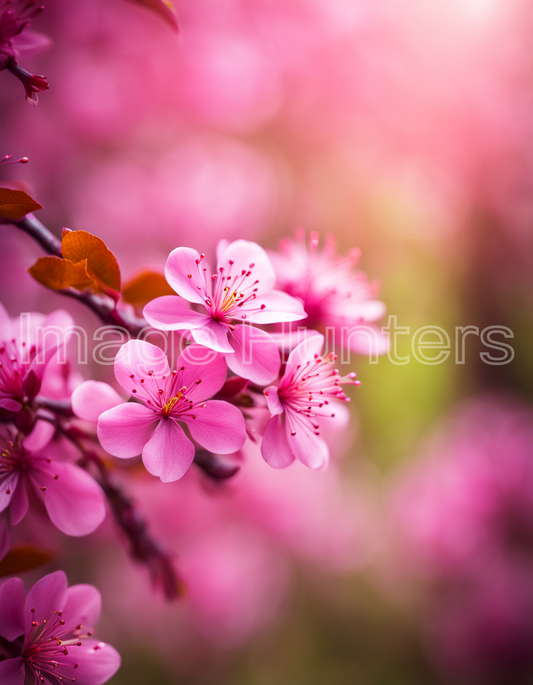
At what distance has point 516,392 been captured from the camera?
2.02m

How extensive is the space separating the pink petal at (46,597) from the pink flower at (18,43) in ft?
1.60

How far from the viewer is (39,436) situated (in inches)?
22.2

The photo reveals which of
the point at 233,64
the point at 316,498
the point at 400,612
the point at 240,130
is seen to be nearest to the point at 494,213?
the point at 240,130

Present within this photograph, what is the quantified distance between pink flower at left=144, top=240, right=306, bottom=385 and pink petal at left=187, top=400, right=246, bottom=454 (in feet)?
0.14

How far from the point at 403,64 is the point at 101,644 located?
6.79 ft

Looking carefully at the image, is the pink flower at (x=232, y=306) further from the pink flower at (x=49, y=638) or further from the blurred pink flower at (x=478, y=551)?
the blurred pink flower at (x=478, y=551)

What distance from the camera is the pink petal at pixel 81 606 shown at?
538mm

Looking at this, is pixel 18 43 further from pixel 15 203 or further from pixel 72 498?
pixel 72 498

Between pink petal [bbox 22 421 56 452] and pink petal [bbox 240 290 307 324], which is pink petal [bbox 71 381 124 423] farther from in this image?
pink petal [bbox 240 290 307 324]

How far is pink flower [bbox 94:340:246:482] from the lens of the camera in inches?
18.9

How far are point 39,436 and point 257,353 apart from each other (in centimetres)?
27

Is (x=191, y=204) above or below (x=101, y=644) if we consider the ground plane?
above

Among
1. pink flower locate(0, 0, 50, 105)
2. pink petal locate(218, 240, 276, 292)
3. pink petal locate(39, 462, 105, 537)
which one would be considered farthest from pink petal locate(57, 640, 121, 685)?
pink flower locate(0, 0, 50, 105)

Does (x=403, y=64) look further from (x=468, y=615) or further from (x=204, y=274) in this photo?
(x=468, y=615)
